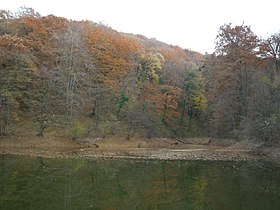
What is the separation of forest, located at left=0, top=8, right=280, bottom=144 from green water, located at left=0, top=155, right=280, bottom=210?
13.7 metres

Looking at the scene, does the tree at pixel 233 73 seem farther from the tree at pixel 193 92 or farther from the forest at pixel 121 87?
the tree at pixel 193 92

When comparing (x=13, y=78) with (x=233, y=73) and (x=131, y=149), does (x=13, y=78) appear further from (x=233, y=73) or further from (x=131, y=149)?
(x=233, y=73)

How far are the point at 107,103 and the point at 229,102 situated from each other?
17.5 m

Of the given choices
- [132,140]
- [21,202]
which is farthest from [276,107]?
[21,202]

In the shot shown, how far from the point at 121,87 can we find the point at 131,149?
16793 millimetres

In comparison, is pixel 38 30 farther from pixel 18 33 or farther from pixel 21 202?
pixel 21 202

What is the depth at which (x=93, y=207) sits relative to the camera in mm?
13781

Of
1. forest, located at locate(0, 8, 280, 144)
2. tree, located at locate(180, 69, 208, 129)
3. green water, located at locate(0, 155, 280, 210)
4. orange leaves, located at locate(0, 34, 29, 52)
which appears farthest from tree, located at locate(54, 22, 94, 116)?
green water, located at locate(0, 155, 280, 210)

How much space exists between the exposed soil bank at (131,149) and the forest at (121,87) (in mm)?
1730

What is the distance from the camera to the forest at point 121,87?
42.4m

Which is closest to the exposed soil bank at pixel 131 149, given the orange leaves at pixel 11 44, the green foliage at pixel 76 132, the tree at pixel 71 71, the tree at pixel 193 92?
the green foliage at pixel 76 132

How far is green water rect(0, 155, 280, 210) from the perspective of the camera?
1463 cm

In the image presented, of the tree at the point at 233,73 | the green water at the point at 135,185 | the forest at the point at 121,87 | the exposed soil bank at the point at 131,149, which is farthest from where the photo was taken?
the tree at the point at 233,73

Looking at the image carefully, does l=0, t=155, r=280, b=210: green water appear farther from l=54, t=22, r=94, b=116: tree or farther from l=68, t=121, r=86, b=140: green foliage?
l=54, t=22, r=94, b=116: tree
